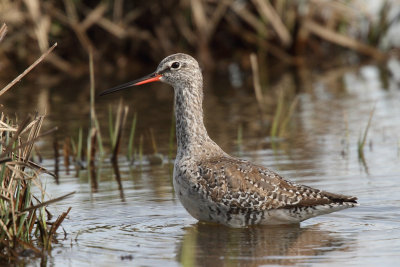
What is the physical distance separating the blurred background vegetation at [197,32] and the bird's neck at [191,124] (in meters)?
10.1

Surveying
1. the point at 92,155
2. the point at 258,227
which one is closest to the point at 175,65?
the point at 258,227

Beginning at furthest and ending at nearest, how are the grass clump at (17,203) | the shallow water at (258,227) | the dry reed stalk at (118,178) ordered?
1. the dry reed stalk at (118,178)
2. the shallow water at (258,227)
3. the grass clump at (17,203)

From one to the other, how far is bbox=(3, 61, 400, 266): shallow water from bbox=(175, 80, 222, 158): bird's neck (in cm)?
76

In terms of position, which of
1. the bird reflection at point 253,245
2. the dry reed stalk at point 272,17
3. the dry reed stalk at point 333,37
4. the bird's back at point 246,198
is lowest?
the bird reflection at point 253,245

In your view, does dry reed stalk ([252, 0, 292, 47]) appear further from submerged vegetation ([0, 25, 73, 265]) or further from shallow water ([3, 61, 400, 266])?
submerged vegetation ([0, 25, 73, 265])

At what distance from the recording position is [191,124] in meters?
8.30

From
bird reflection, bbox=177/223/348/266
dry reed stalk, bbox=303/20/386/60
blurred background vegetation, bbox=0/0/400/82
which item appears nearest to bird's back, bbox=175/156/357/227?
bird reflection, bbox=177/223/348/266

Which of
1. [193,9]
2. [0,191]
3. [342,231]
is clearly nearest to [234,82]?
[193,9]

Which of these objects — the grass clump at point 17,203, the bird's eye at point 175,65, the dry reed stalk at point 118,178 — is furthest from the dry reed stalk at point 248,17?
the grass clump at point 17,203

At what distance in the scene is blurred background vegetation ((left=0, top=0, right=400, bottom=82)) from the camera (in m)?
18.8

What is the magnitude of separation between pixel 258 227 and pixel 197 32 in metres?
12.0

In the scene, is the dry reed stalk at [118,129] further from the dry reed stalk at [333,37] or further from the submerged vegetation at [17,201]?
the dry reed stalk at [333,37]

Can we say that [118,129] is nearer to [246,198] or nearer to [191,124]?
[191,124]

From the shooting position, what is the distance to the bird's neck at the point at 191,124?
Result: 8.12m
